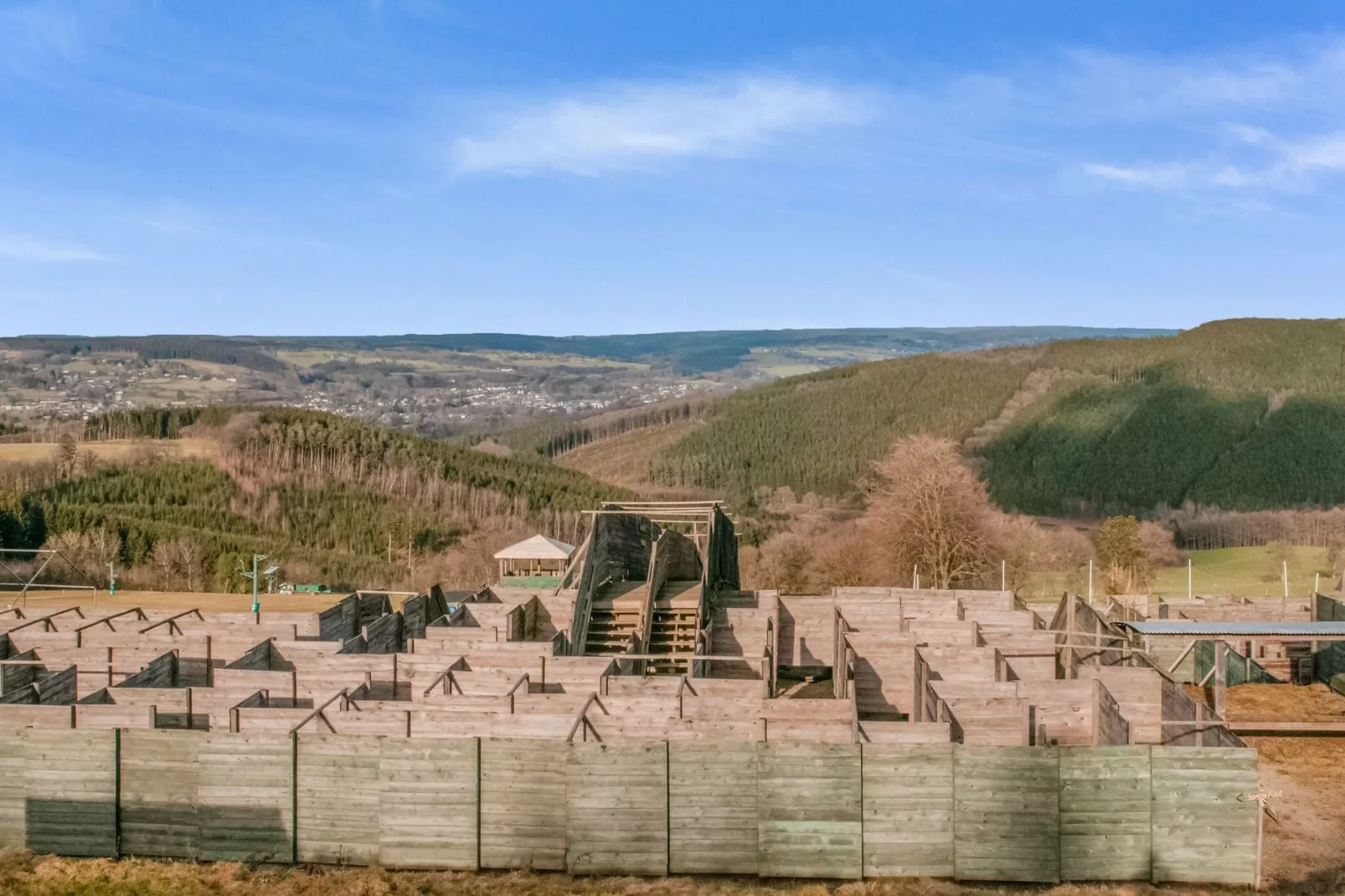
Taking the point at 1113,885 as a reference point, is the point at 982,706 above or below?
above

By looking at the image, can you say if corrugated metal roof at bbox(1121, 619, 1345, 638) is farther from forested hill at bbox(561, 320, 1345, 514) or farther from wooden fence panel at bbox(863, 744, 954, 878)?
forested hill at bbox(561, 320, 1345, 514)

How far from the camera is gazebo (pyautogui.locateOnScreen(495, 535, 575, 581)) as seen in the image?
157 ft

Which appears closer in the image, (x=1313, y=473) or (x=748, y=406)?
(x=1313, y=473)

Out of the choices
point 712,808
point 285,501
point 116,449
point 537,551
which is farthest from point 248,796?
point 116,449

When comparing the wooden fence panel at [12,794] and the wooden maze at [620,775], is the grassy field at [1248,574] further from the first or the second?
the wooden fence panel at [12,794]

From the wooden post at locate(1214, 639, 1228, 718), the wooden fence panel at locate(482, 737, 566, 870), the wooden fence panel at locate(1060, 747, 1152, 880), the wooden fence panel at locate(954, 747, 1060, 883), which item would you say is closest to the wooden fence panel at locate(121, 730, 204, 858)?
the wooden fence panel at locate(482, 737, 566, 870)

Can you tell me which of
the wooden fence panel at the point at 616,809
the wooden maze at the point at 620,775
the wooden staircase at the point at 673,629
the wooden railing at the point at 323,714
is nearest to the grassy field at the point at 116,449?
the wooden staircase at the point at 673,629

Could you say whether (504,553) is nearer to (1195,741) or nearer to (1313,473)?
(1195,741)

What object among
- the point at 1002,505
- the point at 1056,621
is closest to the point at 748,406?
the point at 1002,505

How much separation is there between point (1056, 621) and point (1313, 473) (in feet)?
245

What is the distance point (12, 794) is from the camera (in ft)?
46.6

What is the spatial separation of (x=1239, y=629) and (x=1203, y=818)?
1062 centimetres

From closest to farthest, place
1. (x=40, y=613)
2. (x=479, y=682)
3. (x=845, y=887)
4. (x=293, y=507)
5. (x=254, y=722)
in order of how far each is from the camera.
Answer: (x=845, y=887), (x=254, y=722), (x=479, y=682), (x=40, y=613), (x=293, y=507)

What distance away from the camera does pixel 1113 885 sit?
13148 millimetres
